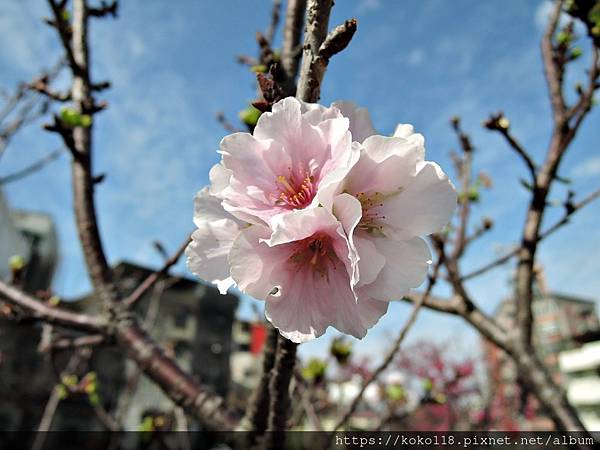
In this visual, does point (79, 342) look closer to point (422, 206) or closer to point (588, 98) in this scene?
point (422, 206)

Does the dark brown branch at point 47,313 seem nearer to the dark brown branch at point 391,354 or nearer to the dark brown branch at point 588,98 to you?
the dark brown branch at point 391,354

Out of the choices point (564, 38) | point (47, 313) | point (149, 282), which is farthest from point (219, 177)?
point (564, 38)

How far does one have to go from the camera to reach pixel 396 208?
3.21ft

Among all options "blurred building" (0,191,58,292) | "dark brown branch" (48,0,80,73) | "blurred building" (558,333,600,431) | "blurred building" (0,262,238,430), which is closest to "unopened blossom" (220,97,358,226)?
"dark brown branch" (48,0,80,73)

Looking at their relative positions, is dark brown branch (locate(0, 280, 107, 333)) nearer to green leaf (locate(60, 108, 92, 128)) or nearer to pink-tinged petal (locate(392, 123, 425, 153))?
green leaf (locate(60, 108, 92, 128))

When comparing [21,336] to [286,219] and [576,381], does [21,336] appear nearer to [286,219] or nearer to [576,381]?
[286,219]

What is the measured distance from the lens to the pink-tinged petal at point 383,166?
0.91 meters

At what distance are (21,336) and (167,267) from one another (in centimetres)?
2091

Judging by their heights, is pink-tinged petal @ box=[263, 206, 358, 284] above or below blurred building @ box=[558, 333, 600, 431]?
below

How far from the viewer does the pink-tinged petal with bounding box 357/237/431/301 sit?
36.3 inches

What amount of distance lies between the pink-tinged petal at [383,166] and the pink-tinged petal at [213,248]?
0.30m

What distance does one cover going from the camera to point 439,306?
236cm

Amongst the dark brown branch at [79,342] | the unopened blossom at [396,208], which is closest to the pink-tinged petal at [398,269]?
the unopened blossom at [396,208]

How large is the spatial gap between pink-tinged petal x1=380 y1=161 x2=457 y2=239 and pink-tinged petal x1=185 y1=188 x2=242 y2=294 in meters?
0.37
